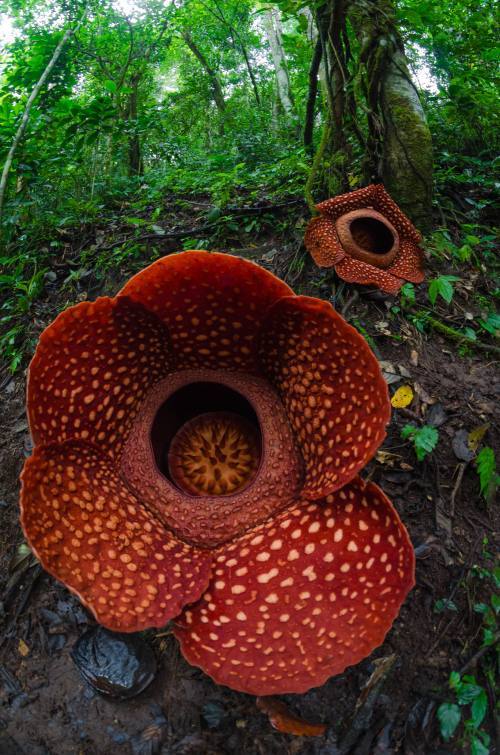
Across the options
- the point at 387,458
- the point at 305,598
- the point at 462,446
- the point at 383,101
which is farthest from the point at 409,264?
the point at 305,598

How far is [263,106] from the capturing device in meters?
9.61

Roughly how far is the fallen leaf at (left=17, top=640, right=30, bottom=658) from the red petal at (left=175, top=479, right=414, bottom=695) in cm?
72

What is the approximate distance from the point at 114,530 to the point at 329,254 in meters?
1.87

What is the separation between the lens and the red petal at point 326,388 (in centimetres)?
129

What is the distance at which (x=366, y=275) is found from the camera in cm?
255

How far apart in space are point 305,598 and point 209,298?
0.90 meters

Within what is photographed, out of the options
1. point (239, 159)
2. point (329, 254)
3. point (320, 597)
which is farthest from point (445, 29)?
point (320, 597)

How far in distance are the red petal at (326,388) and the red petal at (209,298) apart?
0.22ft

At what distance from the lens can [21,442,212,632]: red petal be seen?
1.22 metres

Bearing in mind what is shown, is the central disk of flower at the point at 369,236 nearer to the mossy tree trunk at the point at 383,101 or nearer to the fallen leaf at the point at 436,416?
the mossy tree trunk at the point at 383,101

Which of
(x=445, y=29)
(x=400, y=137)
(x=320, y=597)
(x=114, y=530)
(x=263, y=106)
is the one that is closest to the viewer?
(x=320, y=597)

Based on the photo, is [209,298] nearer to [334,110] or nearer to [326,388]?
[326,388]

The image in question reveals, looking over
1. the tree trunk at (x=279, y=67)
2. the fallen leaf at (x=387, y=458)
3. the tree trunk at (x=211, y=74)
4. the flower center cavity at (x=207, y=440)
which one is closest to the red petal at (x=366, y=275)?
the fallen leaf at (x=387, y=458)

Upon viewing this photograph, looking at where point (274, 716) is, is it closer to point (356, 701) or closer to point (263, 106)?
point (356, 701)
